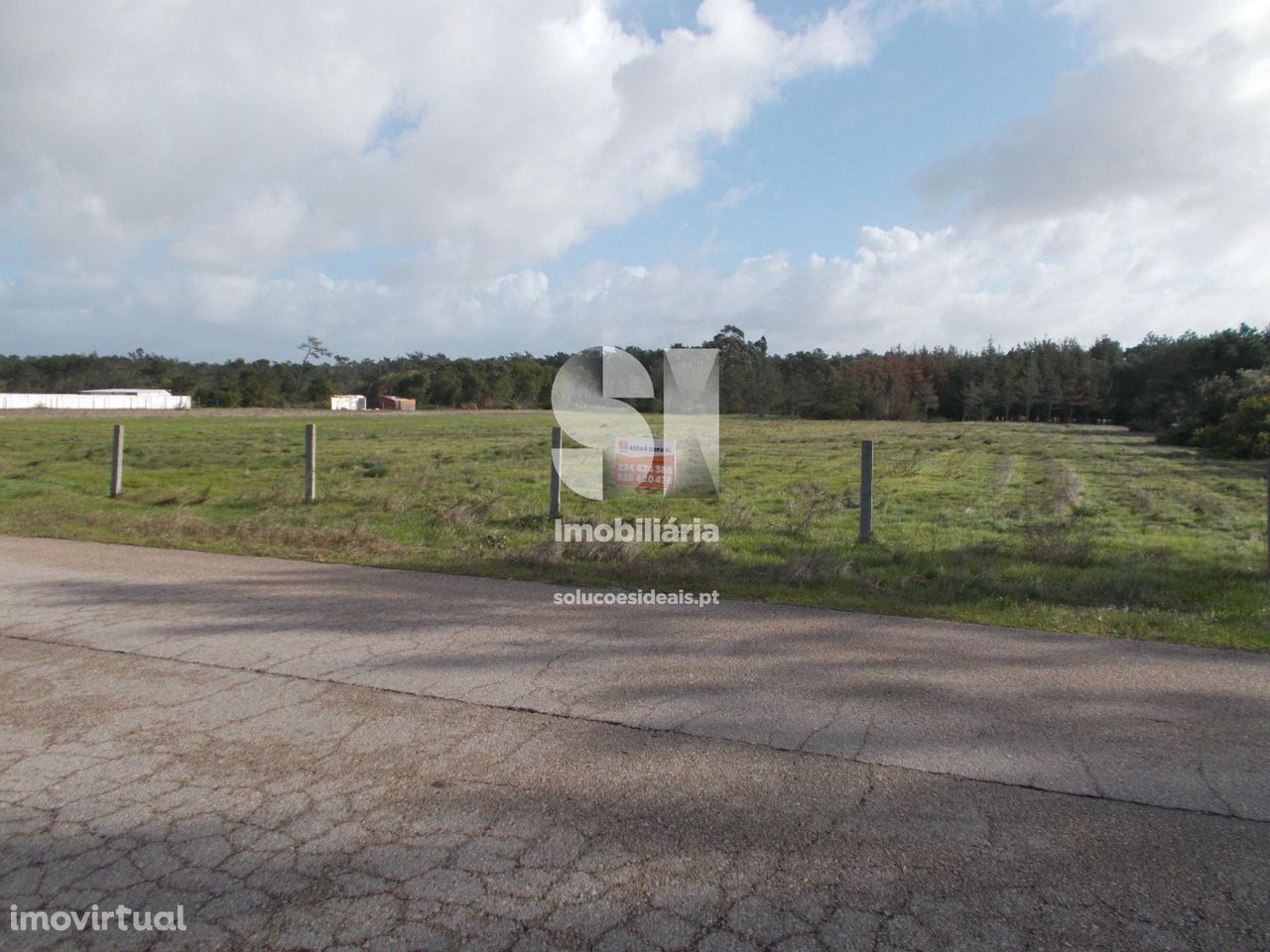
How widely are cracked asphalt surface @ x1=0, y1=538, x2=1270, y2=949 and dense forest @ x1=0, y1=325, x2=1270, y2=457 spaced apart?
41385 millimetres

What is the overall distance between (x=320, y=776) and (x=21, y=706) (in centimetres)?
232

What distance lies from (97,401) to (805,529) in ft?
343

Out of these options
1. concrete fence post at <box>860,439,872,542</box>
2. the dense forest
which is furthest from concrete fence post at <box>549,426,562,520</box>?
the dense forest

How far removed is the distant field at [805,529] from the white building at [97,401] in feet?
234

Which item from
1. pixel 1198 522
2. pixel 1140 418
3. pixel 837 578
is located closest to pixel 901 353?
pixel 1140 418

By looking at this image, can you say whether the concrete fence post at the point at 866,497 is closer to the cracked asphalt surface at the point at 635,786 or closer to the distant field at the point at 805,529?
the distant field at the point at 805,529

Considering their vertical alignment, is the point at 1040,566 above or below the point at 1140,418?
below

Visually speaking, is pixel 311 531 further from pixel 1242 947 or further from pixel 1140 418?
pixel 1140 418

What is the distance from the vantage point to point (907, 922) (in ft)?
A: 9.33

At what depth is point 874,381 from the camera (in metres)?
95.9

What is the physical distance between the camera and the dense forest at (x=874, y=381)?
176 ft

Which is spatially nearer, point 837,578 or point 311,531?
point 837,578

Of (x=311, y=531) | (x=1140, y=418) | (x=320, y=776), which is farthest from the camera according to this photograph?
(x=1140, y=418)

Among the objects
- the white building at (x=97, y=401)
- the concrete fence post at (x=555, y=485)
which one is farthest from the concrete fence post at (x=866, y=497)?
the white building at (x=97, y=401)
